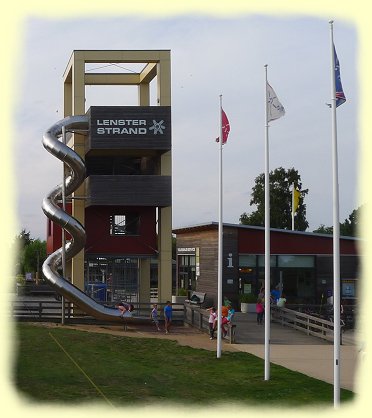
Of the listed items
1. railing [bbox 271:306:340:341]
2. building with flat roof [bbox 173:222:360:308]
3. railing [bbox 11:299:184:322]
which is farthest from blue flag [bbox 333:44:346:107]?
building with flat roof [bbox 173:222:360:308]

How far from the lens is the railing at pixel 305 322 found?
3068cm

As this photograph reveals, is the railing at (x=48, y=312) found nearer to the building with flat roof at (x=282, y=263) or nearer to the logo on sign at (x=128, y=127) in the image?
the building with flat roof at (x=282, y=263)

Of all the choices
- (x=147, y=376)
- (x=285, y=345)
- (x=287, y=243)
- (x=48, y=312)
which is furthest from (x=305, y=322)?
(x=147, y=376)

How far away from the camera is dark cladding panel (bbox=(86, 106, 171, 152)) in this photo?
121 ft

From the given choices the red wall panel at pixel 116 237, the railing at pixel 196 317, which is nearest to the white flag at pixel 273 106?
the railing at pixel 196 317

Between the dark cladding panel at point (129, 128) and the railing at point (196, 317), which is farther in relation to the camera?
the dark cladding panel at point (129, 128)

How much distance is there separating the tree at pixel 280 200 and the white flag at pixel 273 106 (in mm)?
59445

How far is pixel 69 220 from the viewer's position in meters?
35.2

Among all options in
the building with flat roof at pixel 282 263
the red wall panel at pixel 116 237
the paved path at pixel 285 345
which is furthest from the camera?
the building with flat roof at pixel 282 263

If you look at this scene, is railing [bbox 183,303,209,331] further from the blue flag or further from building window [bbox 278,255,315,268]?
the blue flag

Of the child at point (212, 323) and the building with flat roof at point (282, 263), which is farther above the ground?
the building with flat roof at point (282, 263)

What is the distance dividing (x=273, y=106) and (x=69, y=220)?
16.4 metres

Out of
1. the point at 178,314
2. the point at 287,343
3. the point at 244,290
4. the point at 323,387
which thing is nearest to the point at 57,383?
the point at 323,387

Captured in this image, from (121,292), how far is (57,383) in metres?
22.2
